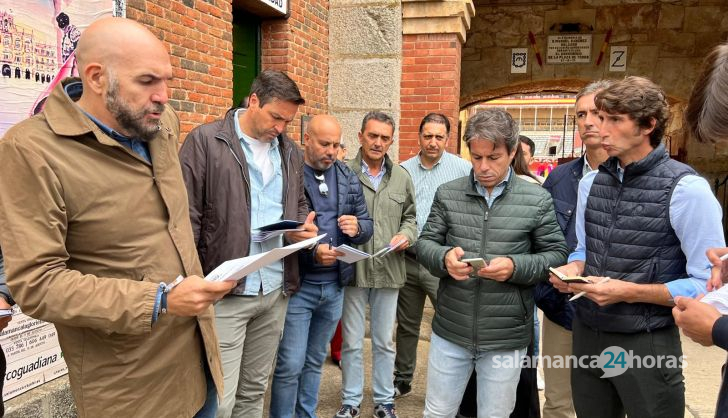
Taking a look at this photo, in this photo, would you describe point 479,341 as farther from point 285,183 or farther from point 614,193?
point 285,183

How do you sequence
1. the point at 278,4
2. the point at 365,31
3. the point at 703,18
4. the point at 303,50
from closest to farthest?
the point at 278,4, the point at 303,50, the point at 365,31, the point at 703,18

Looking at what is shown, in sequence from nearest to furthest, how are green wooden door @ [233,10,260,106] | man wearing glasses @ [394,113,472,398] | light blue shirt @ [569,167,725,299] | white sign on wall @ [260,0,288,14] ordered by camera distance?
light blue shirt @ [569,167,725,299] → man wearing glasses @ [394,113,472,398] → white sign on wall @ [260,0,288,14] → green wooden door @ [233,10,260,106]

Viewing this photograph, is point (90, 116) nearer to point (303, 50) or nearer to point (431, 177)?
point (431, 177)

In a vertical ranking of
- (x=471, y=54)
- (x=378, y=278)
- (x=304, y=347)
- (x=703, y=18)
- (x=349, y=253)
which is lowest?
(x=304, y=347)

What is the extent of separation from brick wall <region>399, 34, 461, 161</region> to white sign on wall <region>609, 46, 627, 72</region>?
5218 mm

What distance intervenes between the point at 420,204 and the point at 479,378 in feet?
6.41

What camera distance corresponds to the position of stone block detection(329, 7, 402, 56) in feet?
21.3

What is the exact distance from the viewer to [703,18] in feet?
32.8

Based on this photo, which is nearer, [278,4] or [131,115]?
[131,115]

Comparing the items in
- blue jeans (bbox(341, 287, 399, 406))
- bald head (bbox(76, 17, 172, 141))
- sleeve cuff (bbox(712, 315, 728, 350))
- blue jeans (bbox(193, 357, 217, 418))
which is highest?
bald head (bbox(76, 17, 172, 141))

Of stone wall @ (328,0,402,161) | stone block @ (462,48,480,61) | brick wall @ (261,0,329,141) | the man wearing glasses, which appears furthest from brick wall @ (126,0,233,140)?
stone block @ (462,48,480,61)

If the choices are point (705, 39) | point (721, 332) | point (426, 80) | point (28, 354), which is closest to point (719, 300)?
point (721, 332)

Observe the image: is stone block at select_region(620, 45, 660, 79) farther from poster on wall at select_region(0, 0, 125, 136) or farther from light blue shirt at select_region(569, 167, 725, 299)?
poster on wall at select_region(0, 0, 125, 136)

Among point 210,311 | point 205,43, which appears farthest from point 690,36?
point 210,311
